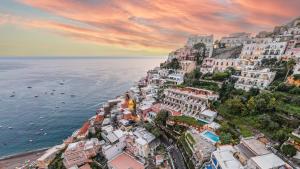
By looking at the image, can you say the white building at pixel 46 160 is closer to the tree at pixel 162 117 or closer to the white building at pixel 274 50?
the tree at pixel 162 117

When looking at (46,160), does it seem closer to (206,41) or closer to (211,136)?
(211,136)

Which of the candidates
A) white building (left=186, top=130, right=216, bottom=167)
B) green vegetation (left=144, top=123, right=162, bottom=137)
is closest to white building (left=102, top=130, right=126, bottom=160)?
green vegetation (left=144, top=123, right=162, bottom=137)

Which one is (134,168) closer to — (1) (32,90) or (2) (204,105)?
(2) (204,105)

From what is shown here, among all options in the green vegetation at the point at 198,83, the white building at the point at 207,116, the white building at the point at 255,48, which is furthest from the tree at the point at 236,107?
the white building at the point at 255,48

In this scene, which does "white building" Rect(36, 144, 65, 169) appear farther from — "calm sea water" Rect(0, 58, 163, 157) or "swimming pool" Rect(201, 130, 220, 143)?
"swimming pool" Rect(201, 130, 220, 143)

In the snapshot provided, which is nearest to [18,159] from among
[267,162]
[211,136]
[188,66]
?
[211,136]

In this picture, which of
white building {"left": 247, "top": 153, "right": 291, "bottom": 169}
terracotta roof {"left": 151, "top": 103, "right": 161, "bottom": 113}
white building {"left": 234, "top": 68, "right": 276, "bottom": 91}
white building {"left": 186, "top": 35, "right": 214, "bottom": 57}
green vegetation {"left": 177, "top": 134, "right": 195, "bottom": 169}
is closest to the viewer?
white building {"left": 247, "top": 153, "right": 291, "bottom": 169}
